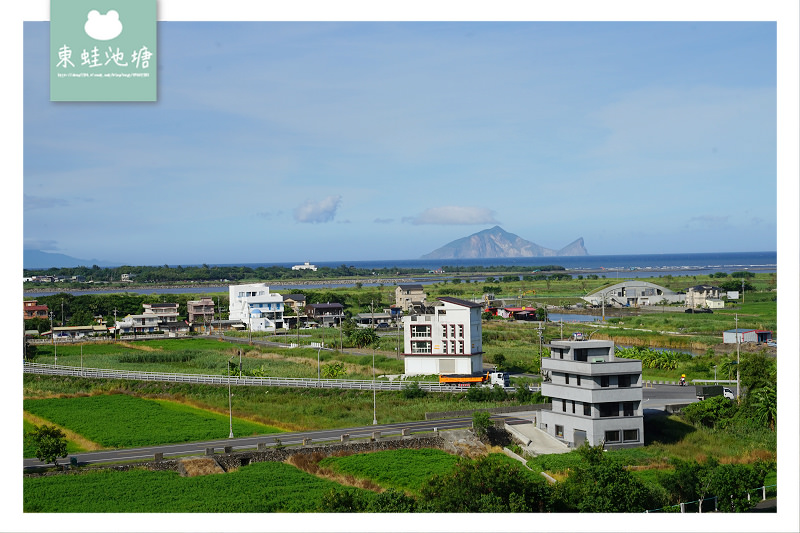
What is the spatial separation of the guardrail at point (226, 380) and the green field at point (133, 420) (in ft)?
11.8

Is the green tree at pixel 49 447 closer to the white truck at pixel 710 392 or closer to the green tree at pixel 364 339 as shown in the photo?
the white truck at pixel 710 392

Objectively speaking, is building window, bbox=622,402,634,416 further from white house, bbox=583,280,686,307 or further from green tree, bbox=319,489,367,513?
white house, bbox=583,280,686,307

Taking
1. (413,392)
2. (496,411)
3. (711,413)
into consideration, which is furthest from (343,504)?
(413,392)

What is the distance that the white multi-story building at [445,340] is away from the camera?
54.3 metres

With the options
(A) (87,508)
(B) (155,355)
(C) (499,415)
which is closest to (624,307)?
(B) (155,355)

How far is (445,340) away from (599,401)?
18.6m

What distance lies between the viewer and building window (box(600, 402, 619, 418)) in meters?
37.8

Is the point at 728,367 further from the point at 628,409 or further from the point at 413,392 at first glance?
the point at 413,392

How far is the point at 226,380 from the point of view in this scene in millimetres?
55375

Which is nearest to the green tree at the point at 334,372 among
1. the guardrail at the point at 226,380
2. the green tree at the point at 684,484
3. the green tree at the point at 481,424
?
the guardrail at the point at 226,380

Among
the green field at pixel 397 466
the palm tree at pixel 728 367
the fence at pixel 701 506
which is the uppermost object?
the palm tree at pixel 728 367

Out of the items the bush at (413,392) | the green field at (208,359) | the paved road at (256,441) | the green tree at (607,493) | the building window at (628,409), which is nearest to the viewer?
the green tree at (607,493)

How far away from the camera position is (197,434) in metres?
40.9
